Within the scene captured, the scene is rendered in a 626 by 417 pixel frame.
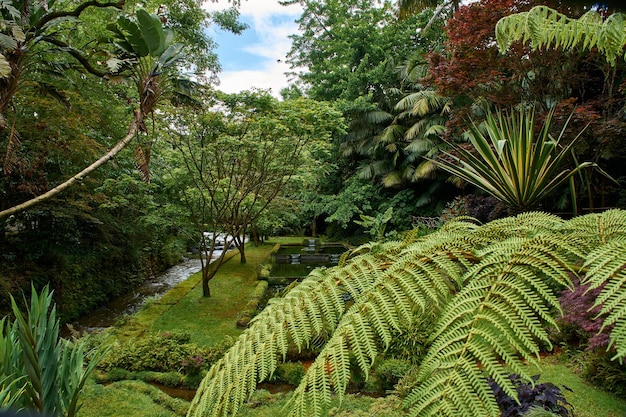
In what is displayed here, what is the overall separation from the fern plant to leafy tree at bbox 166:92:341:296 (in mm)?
6239

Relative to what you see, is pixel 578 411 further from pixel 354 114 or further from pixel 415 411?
pixel 354 114

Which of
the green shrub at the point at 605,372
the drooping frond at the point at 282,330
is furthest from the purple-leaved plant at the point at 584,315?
the drooping frond at the point at 282,330

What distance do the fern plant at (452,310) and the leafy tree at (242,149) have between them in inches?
246

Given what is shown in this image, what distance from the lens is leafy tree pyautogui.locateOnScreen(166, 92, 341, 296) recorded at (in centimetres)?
745

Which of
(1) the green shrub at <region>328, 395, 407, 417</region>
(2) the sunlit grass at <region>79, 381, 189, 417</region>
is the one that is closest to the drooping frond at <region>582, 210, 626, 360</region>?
(1) the green shrub at <region>328, 395, 407, 417</region>

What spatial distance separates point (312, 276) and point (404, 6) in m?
12.1

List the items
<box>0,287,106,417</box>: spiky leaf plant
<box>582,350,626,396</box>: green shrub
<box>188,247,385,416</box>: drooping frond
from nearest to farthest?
<box>188,247,385,416</box>: drooping frond, <box>0,287,106,417</box>: spiky leaf plant, <box>582,350,626,396</box>: green shrub

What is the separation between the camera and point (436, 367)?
64 centimetres

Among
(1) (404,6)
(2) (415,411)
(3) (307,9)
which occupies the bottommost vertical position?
(2) (415,411)

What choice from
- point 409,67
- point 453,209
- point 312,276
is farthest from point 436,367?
point 409,67

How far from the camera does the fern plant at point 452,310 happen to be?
0.63 m

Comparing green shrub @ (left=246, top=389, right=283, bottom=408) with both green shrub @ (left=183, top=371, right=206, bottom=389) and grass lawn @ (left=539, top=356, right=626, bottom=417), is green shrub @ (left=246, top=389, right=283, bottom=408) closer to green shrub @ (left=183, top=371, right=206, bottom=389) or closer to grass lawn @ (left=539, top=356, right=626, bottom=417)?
green shrub @ (left=183, top=371, right=206, bottom=389)

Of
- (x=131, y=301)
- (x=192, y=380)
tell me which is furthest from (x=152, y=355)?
(x=131, y=301)

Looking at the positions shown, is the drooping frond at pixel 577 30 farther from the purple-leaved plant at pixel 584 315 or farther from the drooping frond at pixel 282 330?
the purple-leaved plant at pixel 584 315
